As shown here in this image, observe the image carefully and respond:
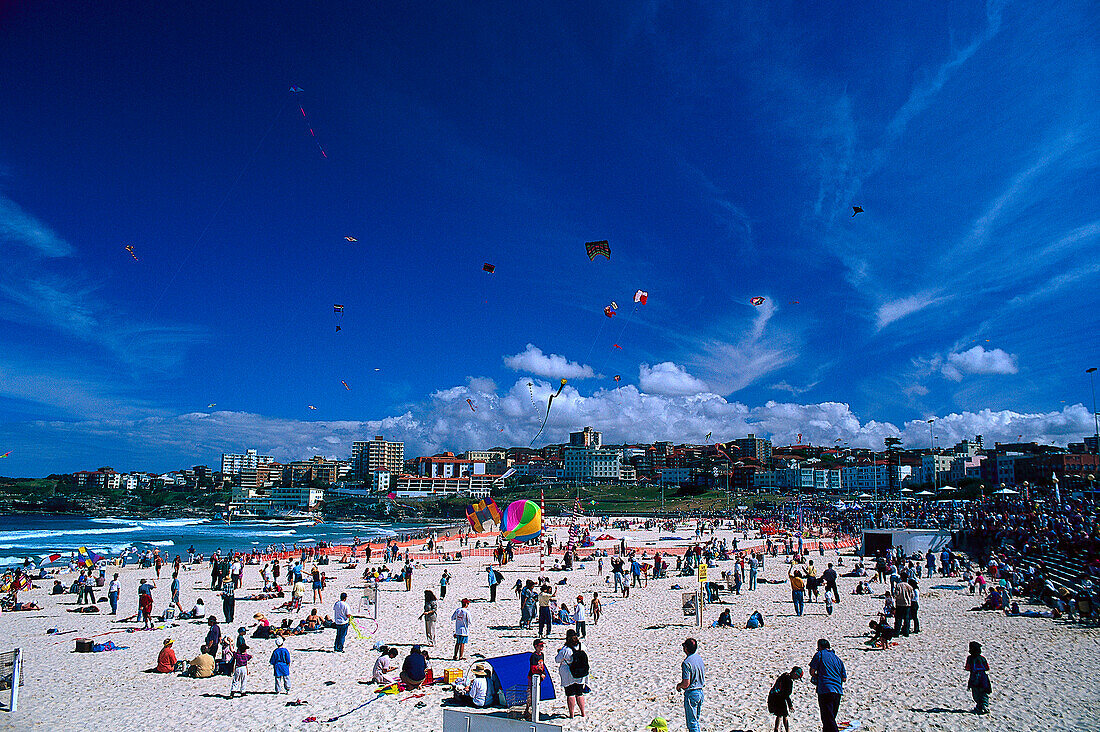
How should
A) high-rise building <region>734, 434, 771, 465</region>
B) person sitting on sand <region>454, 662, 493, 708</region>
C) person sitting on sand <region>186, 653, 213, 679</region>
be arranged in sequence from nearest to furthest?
person sitting on sand <region>454, 662, 493, 708</region> < person sitting on sand <region>186, 653, 213, 679</region> < high-rise building <region>734, 434, 771, 465</region>

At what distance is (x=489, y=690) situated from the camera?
8.65 meters

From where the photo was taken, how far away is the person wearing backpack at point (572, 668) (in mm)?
8000

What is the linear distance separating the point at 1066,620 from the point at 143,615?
2160 centimetres

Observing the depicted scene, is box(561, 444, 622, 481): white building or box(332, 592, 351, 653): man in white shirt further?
box(561, 444, 622, 481): white building

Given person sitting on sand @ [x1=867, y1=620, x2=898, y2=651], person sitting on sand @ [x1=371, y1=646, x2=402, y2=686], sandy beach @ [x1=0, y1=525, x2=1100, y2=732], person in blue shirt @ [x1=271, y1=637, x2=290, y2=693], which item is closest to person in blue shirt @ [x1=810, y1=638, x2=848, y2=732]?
sandy beach @ [x1=0, y1=525, x2=1100, y2=732]

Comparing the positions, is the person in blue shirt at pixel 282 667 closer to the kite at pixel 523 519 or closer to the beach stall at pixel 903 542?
the kite at pixel 523 519

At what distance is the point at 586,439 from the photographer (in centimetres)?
17738

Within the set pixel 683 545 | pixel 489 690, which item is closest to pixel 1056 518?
pixel 683 545

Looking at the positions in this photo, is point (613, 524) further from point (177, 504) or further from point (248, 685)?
point (177, 504)

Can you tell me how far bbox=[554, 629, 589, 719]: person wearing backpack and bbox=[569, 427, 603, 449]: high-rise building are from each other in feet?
543

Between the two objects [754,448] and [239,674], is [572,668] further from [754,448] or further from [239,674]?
[754,448]

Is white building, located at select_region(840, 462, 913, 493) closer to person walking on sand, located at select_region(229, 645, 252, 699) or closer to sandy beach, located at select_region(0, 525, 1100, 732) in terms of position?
sandy beach, located at select_region(0, 525, 1100, 732)

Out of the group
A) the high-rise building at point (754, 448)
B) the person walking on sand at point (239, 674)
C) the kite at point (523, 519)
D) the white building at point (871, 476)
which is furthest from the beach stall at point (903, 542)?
the high-rise building at point (754, 448)

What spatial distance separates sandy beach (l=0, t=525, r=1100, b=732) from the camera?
842 centimetres
